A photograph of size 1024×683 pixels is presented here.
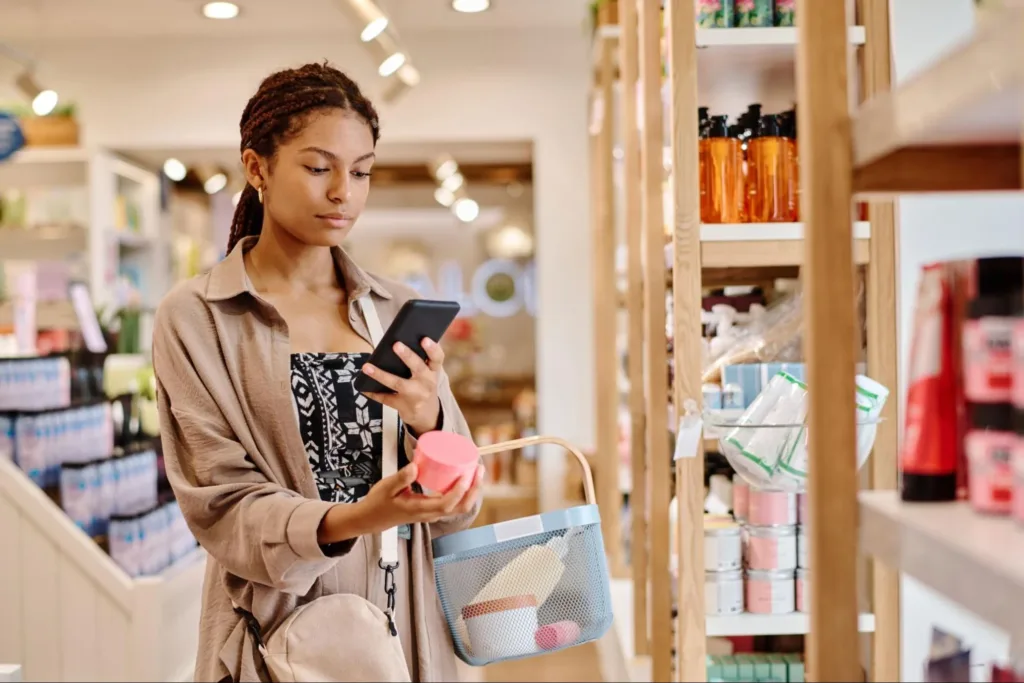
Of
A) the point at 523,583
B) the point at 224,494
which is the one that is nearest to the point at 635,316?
the point at 523,583

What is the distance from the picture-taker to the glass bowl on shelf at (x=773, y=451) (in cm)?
187

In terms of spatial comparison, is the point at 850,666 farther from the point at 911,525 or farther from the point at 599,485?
the point at 599,485

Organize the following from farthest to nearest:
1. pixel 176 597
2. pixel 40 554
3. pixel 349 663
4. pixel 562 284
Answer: pixel 562 284
pixel 176 597
pixel 40 554
pixel 349 663

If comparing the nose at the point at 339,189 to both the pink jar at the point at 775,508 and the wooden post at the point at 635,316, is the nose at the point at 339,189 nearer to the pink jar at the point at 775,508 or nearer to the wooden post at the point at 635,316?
the pink jar at the point at 775,508

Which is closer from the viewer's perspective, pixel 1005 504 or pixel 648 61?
pixel 1005 504

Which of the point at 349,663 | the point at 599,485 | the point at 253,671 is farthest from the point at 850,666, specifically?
the point at 599,485

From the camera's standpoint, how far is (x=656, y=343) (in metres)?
2.54

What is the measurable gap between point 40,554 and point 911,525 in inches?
90.7

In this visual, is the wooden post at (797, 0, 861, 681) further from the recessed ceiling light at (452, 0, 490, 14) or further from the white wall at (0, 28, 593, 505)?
the white wall at (0, 28, 593, 505)

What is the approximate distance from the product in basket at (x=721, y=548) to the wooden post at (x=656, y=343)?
0.90 ft

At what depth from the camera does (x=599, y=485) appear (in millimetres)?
4531

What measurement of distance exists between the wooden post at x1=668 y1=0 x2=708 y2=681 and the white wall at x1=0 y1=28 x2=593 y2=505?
9.94 feet

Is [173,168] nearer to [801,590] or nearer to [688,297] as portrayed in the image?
[688,297]

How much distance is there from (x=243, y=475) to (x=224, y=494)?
0.04 meters
